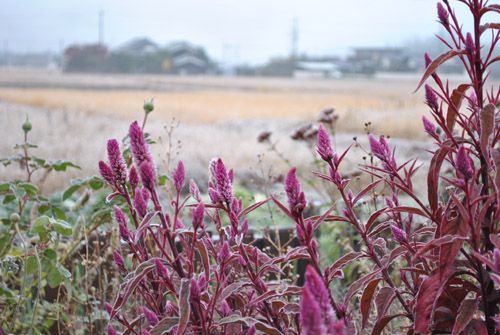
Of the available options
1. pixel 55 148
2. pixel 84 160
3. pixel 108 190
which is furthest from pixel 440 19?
pixel 55 148

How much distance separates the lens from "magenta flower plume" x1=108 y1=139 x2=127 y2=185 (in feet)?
2.21

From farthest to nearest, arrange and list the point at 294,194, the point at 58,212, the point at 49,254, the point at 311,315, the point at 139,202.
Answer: the point at 58,212
the point at 49,254
the point at 139,202
the point at 294,194
the point at 311,315

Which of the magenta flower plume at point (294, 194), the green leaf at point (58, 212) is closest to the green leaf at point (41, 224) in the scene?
the green leaf at point (58, 212)

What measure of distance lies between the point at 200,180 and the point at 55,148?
0.86 m

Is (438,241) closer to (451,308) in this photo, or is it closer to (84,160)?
(451,308)

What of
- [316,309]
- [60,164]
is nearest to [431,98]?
[316,309]

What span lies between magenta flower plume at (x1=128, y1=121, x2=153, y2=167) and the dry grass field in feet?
6.16

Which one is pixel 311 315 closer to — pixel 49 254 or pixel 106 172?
Answer: pixel 106 172

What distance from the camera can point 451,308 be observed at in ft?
2.63

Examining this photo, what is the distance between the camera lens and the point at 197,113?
5586 millimetres

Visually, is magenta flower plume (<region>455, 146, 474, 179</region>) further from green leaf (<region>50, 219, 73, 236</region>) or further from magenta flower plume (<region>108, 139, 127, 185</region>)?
green leaf (<region>50, 219, 73, 236</region>)

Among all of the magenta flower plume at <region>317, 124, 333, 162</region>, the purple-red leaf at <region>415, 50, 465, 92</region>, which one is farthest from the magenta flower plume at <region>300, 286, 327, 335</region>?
the purple-red leaf at <region>415, 50, 465, 92</region>

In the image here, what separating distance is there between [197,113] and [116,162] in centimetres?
494

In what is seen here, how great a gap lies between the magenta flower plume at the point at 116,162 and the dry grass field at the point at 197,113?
1.82 meters
